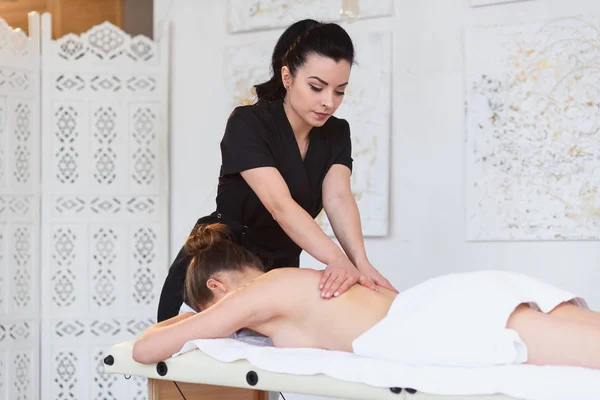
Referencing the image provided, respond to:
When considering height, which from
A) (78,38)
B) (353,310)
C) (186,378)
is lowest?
(186,378)

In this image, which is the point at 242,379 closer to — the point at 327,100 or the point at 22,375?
the point at 327,100

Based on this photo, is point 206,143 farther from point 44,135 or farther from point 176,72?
point 44,135

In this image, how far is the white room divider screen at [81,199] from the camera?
3744mm

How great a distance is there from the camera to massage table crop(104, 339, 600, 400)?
1.54m

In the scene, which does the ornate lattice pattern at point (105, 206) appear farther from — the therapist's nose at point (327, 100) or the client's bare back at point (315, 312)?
the client's bare back at point (315, 312)

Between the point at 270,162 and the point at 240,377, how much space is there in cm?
63

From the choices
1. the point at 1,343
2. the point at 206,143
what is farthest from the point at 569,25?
the point at 1,343

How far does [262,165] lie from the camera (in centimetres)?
213

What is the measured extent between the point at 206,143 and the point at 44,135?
2.57ft

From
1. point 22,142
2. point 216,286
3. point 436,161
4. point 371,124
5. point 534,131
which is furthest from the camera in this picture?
point 22,142

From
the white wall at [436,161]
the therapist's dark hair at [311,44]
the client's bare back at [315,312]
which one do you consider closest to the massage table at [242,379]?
the client's bare back at [315,312]

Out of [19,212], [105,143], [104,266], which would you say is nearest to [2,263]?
[19,212]

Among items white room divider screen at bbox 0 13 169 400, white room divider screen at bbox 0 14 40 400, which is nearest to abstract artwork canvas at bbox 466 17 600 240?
white room divider screen at bbox 0 13 169 400

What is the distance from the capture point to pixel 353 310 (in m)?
1.81
